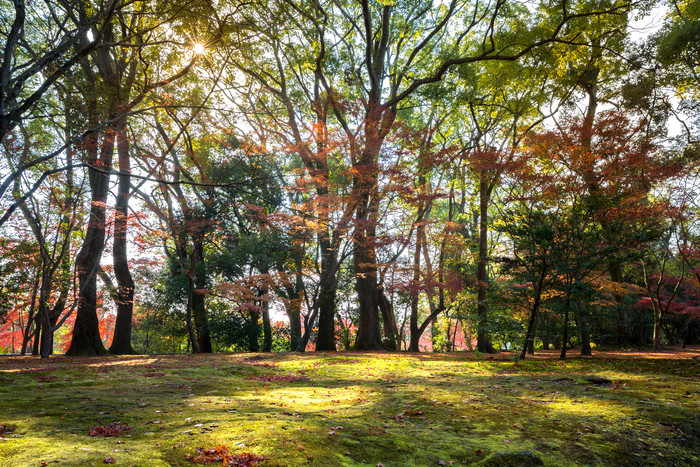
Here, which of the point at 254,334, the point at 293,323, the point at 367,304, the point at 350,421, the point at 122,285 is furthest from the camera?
the point at 293,323

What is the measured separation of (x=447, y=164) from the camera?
13.2 m

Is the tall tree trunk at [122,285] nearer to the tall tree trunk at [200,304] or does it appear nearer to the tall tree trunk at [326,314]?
the tall tree trunk at [200,304]

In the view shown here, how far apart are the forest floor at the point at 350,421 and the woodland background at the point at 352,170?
470 centimetres

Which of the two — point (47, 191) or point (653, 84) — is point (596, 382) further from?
point (47, 191)

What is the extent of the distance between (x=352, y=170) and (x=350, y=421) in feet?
25.9

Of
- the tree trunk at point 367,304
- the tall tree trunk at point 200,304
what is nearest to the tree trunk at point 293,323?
the tree trunk at point 367,304

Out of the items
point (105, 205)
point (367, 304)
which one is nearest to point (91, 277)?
point (105, 205)

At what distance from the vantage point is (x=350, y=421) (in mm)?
3332

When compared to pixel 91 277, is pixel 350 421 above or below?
below

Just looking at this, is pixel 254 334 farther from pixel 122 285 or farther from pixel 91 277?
pixel 91 277

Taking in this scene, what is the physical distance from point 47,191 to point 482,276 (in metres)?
14.0

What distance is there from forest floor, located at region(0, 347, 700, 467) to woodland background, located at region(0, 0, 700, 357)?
185 inches

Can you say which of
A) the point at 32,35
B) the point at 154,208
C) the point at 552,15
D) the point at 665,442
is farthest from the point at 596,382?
the point at 32,35

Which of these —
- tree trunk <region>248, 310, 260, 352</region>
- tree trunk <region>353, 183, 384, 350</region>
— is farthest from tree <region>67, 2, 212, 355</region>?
tree trunk <region>353, 183, 384, 350</region>
